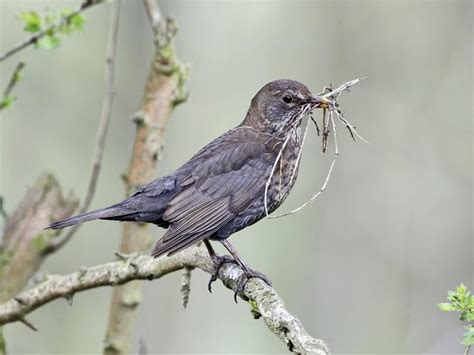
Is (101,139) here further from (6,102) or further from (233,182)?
(233,182)

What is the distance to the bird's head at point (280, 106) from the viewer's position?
16.9 feet

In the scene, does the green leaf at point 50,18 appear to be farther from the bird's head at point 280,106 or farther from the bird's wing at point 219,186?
the bird's head at point 280,106

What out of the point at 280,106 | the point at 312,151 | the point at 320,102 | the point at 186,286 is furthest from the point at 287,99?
the point at 312,151

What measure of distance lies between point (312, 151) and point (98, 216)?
7.31 meters

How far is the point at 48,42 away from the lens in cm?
457

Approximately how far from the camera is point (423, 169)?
11805 millimetres

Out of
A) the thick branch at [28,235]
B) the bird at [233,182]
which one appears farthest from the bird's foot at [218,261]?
the thick branch at [28,235]

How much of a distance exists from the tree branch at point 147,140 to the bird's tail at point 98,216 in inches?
16.4

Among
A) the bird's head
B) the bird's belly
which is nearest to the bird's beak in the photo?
the bird's head

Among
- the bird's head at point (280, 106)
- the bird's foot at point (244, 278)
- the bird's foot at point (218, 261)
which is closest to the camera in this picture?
the bird's foot at point (244, 278)

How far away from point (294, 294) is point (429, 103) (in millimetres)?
3385

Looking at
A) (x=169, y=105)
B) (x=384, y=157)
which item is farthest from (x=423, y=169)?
(x=169, y=105)

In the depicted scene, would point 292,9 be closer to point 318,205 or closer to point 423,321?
point 318,205

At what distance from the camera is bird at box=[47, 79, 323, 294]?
15.9ft
